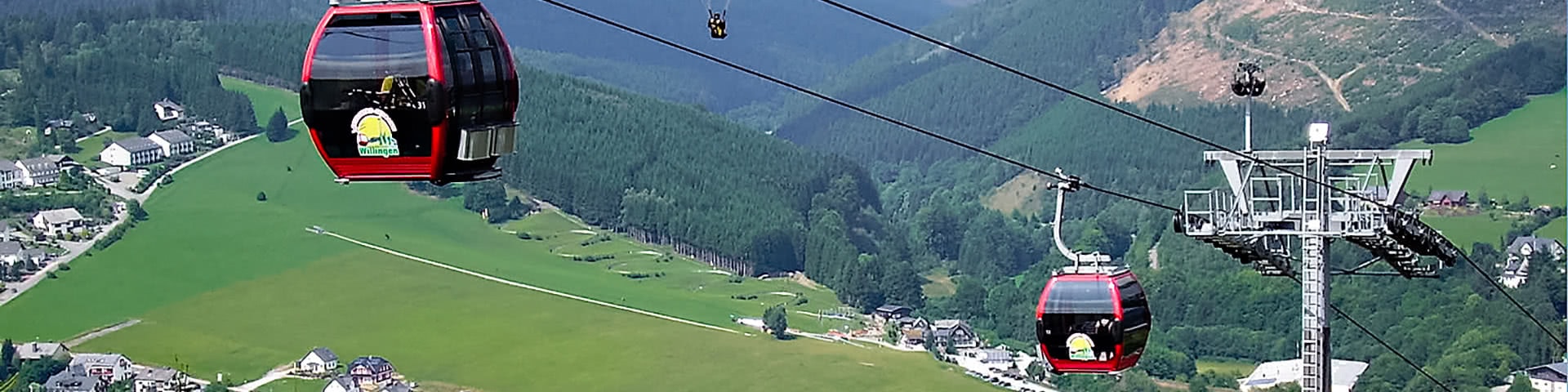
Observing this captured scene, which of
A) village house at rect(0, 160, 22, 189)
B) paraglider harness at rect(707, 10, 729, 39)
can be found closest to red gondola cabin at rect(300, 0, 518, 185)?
paraglider harness at rect(707, 10, 729, 39)

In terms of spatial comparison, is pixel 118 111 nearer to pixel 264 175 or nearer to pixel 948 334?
pixel 264 175

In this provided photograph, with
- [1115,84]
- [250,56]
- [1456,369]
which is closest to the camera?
[1456,369]

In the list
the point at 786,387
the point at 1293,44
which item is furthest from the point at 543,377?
the point at 1293,44

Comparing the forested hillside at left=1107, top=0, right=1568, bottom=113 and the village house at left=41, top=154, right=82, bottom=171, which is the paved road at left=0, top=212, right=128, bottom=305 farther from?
the forested hillside at left=1107, top=0, right=1568, bottom=113

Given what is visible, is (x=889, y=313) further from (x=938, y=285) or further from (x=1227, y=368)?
(x=1227, y=368)

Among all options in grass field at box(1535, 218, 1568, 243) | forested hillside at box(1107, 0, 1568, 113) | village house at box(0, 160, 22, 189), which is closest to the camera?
grass field at box(1535, 218, 1568, 243)

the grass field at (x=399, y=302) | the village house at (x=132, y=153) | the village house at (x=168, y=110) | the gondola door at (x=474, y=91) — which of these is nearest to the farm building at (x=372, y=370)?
the grass field at (x=399, y=302)
